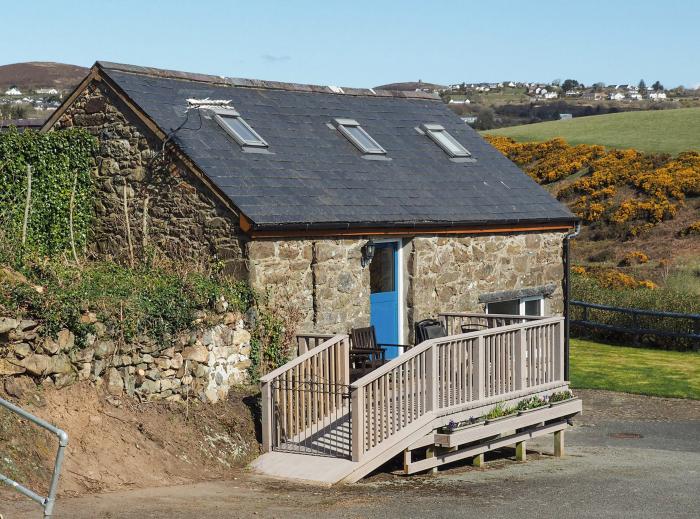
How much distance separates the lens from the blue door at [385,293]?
17016 mm

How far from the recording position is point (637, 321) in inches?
1086

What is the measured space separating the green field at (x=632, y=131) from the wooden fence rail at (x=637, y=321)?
32178 mm

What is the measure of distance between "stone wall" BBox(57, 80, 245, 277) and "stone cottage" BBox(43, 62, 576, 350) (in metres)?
0.02

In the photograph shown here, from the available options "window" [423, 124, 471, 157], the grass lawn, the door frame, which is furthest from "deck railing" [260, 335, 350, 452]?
the grass lawn

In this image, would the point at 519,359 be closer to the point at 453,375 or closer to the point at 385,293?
the point at 453,375

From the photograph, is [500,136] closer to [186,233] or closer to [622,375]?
[622,375]

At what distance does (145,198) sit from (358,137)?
4.24m

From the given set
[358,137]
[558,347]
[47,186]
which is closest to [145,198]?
[47,186]

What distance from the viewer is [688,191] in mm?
48656

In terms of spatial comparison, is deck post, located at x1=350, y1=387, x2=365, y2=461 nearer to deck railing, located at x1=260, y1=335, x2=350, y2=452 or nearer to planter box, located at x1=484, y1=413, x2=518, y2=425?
deck railing, located at x1=260, y1=335, x2=350, y2=452

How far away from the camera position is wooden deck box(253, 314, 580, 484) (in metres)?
13.0

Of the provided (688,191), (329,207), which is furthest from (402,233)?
(688,191)

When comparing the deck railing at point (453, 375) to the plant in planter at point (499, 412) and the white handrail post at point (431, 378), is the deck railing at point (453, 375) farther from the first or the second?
the plant in planter at point (499, 412)

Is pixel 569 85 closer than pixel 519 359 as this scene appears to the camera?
No
